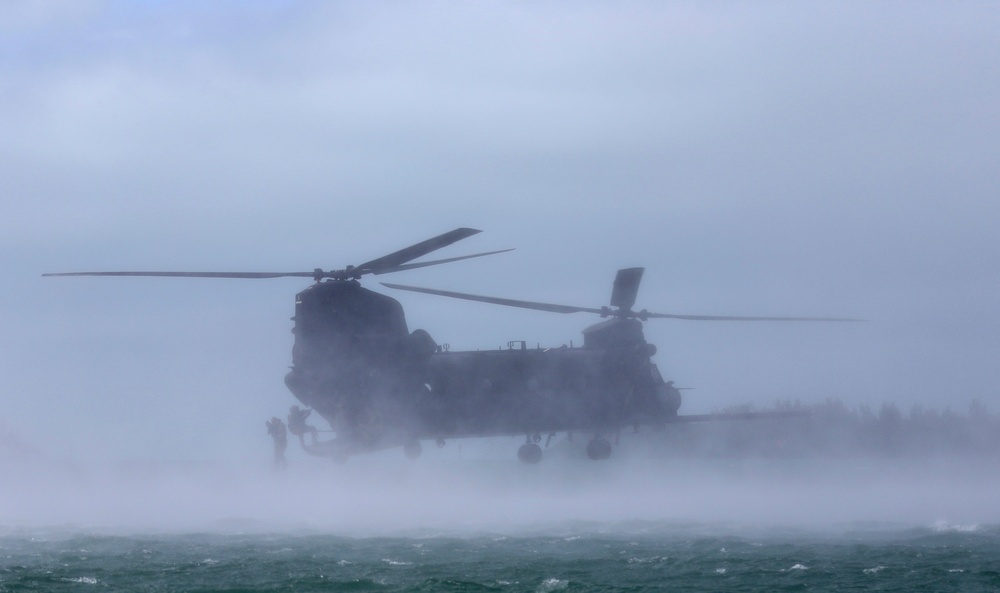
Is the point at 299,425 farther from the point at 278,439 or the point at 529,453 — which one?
the point at 529,453

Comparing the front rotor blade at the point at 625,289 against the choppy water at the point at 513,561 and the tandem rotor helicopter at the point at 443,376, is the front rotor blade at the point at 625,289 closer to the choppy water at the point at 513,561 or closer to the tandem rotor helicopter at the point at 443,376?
the tandem rotor helicopter at the point at 443,376

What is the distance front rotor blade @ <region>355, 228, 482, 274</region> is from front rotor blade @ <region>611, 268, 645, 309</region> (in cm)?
975

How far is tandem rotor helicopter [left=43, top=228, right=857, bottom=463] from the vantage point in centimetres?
3500

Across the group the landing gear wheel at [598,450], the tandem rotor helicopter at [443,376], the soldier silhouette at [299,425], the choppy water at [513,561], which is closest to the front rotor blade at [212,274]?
the tandem rotor helicopter at [443,376]

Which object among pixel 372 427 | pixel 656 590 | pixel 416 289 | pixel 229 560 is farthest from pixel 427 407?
pixel 656 590

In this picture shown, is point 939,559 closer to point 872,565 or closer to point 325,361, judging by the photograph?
point 872,565

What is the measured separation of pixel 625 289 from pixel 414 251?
34.0 ft

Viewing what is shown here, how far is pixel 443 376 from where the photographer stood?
36.6 m

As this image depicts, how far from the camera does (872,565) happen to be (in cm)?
3378

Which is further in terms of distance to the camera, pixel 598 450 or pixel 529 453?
pixel 598 450

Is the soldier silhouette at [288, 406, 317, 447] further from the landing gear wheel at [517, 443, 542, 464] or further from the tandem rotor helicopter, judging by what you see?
the landing gear wheel at [517, 443, 542, 464]

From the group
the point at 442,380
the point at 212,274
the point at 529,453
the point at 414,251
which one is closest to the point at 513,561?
the point at 529,453

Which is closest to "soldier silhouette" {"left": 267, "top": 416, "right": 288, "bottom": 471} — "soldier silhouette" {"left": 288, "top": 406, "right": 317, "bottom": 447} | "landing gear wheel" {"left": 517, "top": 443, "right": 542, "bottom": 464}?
"soldier silhouette" {"left": 288, "top": 406, "right": 317, "bottom": 447}

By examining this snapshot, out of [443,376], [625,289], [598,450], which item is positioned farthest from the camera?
[625,289]
